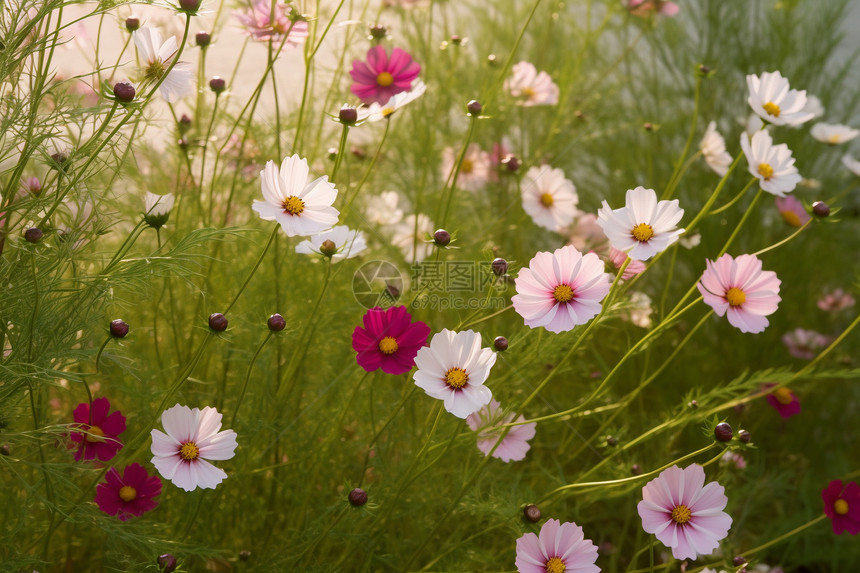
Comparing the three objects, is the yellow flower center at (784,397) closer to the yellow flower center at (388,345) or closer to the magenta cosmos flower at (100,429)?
the yellow flower center at (388,345)

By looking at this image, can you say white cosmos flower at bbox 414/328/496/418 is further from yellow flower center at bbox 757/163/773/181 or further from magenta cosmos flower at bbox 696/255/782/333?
yellow flower center at bbox 757/163/773/181

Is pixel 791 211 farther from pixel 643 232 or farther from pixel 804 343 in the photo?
pixel 643 232

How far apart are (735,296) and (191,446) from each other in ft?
1.25

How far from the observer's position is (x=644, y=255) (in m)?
0.54

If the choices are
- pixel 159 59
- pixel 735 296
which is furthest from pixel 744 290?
pixel 159 59

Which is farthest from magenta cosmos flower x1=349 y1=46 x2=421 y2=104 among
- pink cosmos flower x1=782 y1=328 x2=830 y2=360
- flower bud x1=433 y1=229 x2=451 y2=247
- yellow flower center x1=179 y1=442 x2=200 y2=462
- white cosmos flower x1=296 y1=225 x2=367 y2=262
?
pink cosmos flower x1=782 y1=328 x2=830 y2=360

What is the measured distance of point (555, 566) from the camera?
0.56 meters

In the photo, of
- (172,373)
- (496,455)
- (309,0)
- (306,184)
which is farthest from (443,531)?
(309,0)

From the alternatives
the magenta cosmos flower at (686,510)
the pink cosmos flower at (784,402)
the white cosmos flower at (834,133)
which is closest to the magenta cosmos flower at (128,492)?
the magenta cosmos flower at (686,510)

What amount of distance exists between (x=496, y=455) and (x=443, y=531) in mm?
173

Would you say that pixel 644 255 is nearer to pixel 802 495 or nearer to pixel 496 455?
pixel 496 455

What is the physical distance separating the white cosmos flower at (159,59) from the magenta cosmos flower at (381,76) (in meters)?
0.20

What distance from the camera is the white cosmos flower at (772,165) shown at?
0.66 meters

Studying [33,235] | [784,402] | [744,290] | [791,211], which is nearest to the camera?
[33,235]
